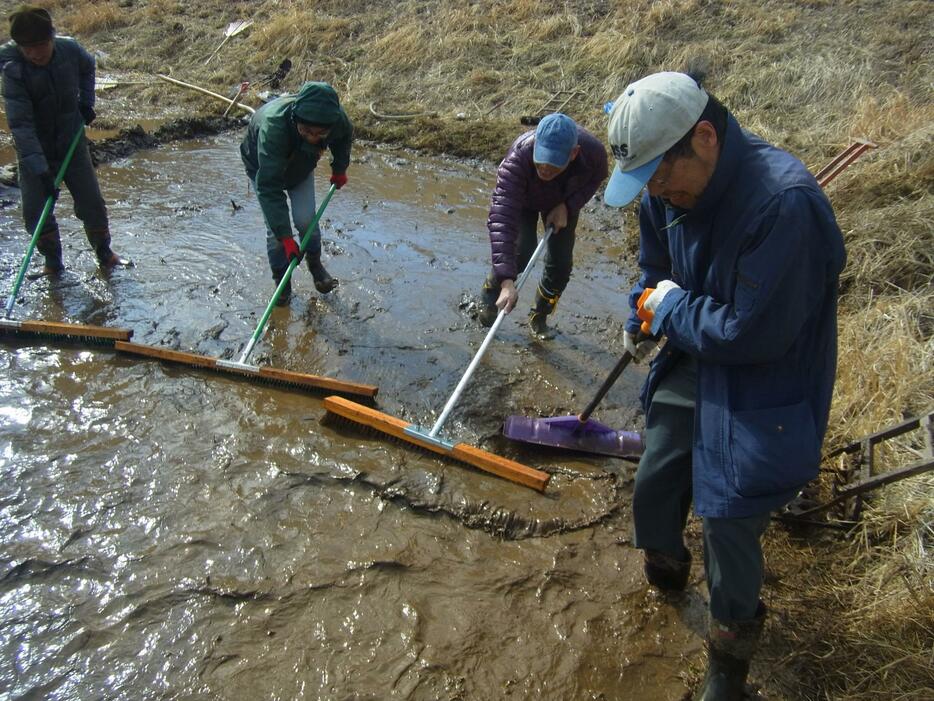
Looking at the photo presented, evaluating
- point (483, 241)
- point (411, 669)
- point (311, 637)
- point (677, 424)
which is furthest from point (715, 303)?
point (483, 241)

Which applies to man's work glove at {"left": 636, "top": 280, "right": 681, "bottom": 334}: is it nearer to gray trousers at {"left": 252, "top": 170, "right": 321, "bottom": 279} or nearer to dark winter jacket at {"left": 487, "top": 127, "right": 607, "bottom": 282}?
dark winter jacket at {"left": 487, "top": 127, "right": 607, "bottom": 282}


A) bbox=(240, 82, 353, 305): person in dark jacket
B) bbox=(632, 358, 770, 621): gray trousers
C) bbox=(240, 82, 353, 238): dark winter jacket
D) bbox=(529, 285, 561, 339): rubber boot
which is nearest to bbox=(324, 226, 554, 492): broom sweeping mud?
bbox=(632, 358, 770, 621): gray trousers

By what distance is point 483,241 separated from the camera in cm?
682

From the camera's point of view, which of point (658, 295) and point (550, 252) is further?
point (550, 252)

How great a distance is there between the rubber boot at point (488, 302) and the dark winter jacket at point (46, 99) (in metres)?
3.49

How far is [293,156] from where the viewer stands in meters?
4.63

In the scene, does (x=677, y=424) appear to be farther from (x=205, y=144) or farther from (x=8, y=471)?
(x=205, y=144)

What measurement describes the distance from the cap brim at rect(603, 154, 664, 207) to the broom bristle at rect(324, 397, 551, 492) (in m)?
1.71

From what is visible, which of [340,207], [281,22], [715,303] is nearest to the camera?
[715,303]

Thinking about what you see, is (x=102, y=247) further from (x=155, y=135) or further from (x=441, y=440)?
(x=155, y=135)

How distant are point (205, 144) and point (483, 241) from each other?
5.65 metres

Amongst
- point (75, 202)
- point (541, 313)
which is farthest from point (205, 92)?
point (541, 313)

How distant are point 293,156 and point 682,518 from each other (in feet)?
11.8

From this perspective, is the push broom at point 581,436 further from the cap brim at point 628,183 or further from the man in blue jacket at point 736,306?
the cap brim at point 628,183
